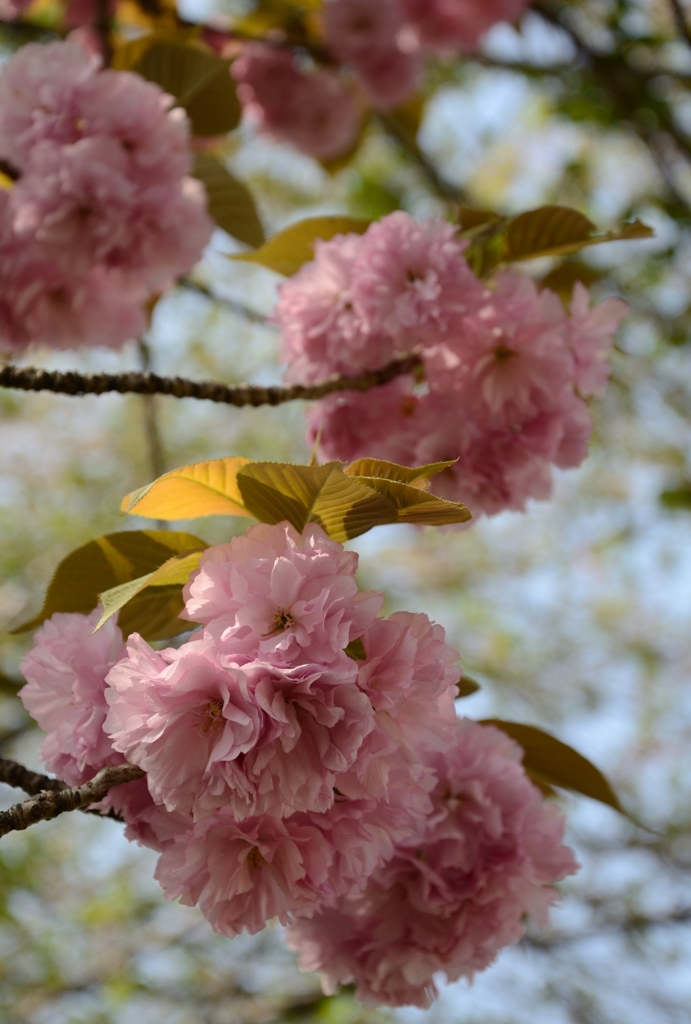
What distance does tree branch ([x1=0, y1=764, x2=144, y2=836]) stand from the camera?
60 centimetres

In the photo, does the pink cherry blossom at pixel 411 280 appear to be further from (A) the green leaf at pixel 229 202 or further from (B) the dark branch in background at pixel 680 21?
(B) the dark branch in background at pixel 680 21

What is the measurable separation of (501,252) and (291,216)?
3.28 metres

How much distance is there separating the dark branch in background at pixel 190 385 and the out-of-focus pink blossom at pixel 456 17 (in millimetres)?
2237

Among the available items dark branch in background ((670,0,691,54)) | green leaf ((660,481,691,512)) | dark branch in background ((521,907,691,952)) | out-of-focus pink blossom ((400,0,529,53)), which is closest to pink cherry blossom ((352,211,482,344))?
dark branch in background ((670,0,691,54))

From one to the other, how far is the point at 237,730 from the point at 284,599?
0.30 ft

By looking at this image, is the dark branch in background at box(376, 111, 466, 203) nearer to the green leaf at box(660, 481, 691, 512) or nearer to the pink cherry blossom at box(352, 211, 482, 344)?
the green leaf at box(660, 481, 691, 512)

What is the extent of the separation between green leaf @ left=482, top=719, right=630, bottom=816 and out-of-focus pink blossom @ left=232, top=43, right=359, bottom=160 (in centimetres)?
218

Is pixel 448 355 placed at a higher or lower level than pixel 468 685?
higher

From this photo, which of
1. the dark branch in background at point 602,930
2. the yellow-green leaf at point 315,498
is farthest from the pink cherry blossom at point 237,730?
the dark branch in background at point 602,930

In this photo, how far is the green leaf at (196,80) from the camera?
1.53 metres

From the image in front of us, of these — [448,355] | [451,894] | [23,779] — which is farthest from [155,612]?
[448,355]

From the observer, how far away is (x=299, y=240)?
4.03 ft

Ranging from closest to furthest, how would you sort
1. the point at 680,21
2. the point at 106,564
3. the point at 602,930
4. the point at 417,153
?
the point at 106,564, the point at 680,21, the point at 417,153, the point at 602,930

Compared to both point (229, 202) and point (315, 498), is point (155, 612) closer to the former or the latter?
point (315, 498)
